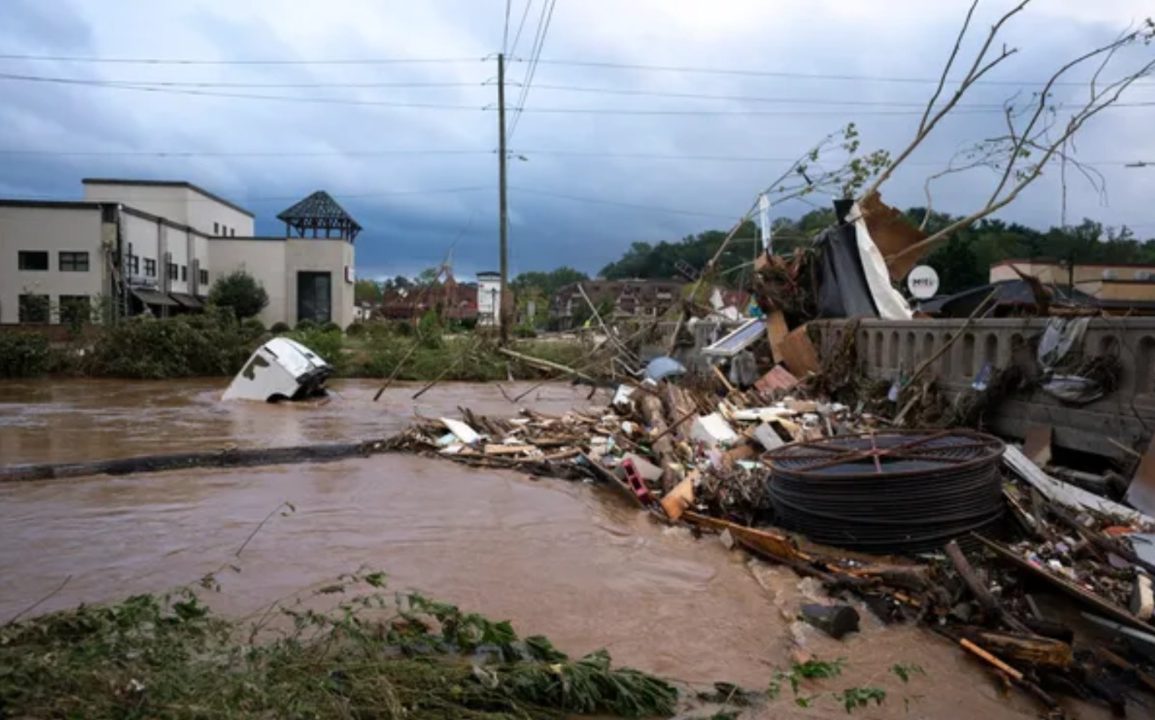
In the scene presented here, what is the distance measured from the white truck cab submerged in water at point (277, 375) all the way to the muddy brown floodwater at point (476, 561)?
5535 mm

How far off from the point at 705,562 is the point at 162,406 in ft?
47.3

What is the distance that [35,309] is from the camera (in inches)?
1394

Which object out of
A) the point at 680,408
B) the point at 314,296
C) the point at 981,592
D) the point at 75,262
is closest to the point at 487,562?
the point at 981,592

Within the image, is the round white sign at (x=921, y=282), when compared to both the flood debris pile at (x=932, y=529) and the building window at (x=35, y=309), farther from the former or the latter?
the building window at (x=35, y=309)

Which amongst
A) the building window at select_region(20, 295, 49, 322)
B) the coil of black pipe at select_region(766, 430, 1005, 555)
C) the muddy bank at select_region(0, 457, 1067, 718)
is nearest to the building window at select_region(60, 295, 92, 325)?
the building window at select_region(20, 295, 49, 322)

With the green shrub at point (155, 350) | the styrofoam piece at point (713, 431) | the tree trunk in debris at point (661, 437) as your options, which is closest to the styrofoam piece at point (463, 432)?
the tree trunk in debris at point (661, 437)

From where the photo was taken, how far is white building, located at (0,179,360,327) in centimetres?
3778

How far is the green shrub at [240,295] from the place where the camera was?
44.2m

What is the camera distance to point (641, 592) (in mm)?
6027

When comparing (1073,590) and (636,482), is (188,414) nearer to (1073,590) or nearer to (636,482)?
(636,482)

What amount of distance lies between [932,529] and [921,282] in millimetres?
10857

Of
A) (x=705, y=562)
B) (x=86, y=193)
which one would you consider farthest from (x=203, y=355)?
(x=86, y=193)

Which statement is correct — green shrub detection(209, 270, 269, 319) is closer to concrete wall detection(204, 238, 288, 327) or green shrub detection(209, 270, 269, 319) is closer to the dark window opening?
concrete wall detection(204, 238, 288, 327)

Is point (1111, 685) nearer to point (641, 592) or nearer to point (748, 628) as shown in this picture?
point (748, 628)
